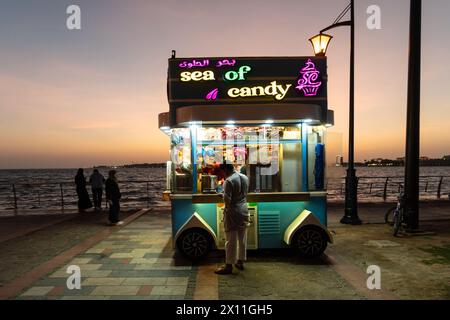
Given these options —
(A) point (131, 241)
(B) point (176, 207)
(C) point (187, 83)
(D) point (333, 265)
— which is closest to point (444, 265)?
(D) point (333, 265)

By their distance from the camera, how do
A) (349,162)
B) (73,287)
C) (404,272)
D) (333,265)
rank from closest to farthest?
(73,287) < (404,272) < (333,265) < (349,162)

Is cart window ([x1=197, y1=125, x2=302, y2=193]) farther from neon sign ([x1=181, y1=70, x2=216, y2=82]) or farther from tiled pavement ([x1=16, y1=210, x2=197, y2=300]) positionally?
tiled pavement ([x1=16, y1=210, x2=197, y2=300])

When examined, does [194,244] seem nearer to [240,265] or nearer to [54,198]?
[240,265]

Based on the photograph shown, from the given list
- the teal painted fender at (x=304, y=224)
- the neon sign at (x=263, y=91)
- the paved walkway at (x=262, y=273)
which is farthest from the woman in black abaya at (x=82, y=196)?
the teal painted fender at (x=304, y=224)

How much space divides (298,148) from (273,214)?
4.94 feet

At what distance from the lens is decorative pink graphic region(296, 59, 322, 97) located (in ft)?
24.5

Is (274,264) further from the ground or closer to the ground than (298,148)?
closer to the ground

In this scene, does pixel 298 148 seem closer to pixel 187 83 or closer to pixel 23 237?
pixel 187 83

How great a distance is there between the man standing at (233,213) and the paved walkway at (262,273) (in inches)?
11.7

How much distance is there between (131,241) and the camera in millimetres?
8820

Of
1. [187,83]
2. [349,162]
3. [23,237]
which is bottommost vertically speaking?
[23,237]

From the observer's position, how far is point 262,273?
20.4 feet
